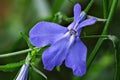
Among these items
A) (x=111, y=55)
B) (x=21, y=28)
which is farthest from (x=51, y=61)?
(x=21, y=28)

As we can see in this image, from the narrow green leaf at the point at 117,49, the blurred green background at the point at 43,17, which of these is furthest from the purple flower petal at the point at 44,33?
the blurred green background at the point at 43,17

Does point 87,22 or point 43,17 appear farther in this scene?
point 43,17

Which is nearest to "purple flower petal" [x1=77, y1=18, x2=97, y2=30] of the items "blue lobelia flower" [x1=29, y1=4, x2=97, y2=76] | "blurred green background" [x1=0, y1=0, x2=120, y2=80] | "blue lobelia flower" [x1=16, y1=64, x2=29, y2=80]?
"blue lobelia flower" [x1=29, y1=4, x2=97, y2=76]

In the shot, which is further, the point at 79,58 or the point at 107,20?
the point at 107,20

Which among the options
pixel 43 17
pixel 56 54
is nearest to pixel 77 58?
pixel 56 54

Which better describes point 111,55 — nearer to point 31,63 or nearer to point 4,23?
point 4,23

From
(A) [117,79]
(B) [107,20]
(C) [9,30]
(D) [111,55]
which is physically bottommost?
(D) [111,55]

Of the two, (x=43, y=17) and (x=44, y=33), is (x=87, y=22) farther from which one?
(x=43, y=17)
